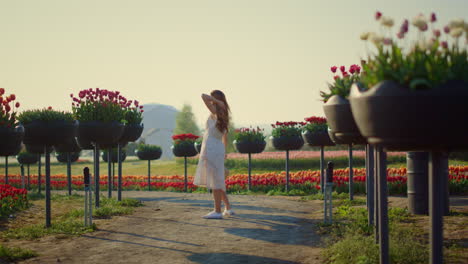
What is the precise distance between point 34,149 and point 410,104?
1530cm

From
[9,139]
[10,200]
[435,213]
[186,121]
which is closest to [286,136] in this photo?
[10,200]

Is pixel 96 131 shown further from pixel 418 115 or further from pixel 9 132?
pixel 418 115

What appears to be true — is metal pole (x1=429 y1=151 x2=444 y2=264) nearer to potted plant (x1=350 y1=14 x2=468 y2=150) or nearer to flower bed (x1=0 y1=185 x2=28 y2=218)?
potted plant (x1=350 y1=14 x2=468 y2=150)

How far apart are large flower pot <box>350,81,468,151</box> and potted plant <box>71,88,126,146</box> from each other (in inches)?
262

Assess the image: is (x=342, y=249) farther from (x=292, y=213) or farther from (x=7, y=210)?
(x=7, y=210)

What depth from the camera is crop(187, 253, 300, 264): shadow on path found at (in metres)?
5.13

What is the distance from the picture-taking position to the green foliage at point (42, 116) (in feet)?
24.8

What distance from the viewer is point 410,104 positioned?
2.87 metres

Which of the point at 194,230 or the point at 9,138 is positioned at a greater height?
the point at 9,138

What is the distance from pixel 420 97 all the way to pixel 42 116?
626 centimetres

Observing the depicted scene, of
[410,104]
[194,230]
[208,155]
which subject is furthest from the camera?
[208,155]

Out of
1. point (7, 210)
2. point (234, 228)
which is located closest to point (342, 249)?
point (234, 228)

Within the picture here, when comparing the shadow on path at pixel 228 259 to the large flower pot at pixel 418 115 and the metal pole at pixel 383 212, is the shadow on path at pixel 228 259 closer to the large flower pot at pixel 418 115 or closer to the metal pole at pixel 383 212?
the metal pole at pixel 383 212

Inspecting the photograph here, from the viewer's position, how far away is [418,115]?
2861mm
